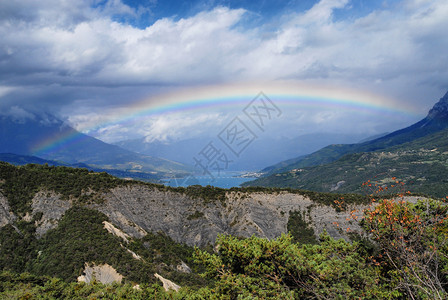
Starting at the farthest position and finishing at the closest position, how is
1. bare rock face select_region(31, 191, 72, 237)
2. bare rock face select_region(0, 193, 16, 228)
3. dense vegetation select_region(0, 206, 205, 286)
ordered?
bare rock face select_region(31, 191, 72, 237), bare rock face select_region(0, 193, 16, 228), dense vegetation select_region(0, 206, 205, 286)

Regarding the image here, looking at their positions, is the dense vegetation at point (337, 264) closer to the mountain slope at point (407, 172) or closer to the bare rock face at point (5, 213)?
the bare rock face at point (5, 213)

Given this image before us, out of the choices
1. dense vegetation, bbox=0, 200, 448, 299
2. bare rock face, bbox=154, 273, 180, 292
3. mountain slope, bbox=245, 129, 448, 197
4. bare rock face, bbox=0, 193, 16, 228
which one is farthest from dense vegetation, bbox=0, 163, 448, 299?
mountain slope, bbox=245, 129, 448, 197

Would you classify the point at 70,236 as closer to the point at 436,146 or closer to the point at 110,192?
the point at 110,192

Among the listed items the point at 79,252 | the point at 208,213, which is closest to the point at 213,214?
the point at 208,213

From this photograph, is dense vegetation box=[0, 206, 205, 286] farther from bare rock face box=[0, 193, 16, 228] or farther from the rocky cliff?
the rocky cliff

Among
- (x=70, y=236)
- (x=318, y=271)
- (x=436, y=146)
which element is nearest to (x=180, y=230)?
(x=70, y=236)
